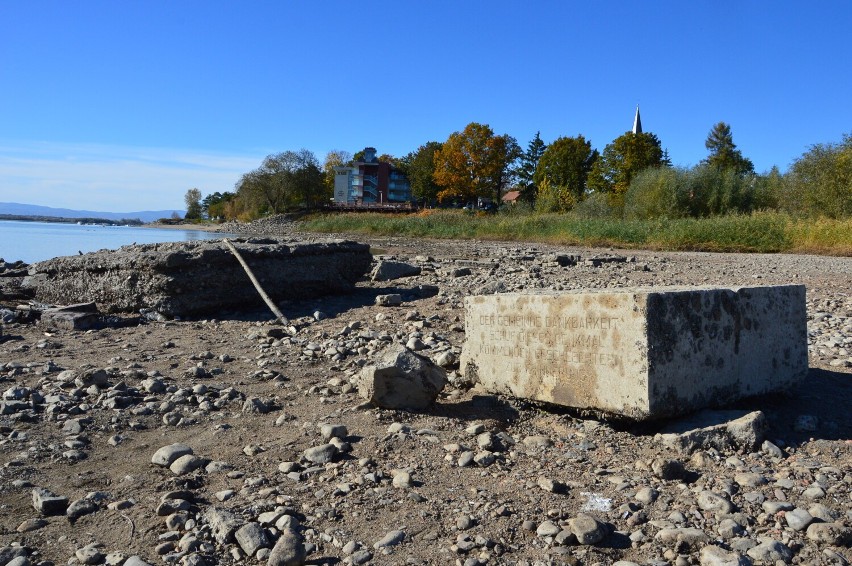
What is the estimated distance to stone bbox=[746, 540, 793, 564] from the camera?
2369 millimetres

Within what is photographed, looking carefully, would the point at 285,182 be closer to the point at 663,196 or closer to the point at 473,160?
the point at 473,160

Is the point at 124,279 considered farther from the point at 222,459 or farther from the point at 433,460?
the point at 433,460

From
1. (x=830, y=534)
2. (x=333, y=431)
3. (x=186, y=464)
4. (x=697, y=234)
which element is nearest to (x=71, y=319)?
(x=186, y=464)

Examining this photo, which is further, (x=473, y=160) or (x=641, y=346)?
(x=473, y=160)

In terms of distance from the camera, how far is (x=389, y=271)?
36.4ft

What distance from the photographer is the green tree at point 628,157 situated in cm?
4484

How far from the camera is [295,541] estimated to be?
2.49m

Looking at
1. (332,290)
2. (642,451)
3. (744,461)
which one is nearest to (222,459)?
(642,451)

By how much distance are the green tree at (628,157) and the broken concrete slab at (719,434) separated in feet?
137

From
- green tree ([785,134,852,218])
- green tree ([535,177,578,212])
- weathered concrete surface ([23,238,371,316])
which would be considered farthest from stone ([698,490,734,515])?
green tree ([535,177,578,212])

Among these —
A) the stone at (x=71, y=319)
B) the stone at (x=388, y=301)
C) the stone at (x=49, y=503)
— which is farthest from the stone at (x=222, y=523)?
the stone at (x=71, y=319)

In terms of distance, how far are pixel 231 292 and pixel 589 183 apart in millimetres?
44694

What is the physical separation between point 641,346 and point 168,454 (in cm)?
249

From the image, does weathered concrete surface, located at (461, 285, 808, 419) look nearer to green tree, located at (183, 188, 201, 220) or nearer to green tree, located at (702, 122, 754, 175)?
green tree, located at (702, 122, 754, 175)
